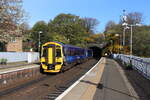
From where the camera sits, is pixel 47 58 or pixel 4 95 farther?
pixel 47 58

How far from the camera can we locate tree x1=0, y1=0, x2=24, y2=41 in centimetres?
2439

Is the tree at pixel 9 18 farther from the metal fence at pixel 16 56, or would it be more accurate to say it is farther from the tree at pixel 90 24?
the tree at pixel 90 24

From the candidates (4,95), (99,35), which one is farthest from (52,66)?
(99,35)

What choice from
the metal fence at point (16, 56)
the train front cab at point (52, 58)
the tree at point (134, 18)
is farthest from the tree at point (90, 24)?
the train front cab at point (52, 58)

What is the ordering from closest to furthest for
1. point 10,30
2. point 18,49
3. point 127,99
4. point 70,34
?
point 127,99
point 10,30
point 18,49
point 70,34

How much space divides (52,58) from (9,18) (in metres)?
8.91

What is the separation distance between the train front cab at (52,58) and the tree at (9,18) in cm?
733

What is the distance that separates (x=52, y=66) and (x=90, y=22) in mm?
88337

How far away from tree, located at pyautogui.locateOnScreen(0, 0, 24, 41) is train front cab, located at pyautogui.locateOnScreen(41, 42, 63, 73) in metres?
7.33

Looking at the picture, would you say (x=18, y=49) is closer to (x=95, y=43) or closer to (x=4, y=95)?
(x=4, y=95)

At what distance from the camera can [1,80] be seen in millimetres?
12641

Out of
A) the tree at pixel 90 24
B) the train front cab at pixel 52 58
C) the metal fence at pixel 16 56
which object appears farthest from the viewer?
the tree at pixel 90 24

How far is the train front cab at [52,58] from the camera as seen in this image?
19.2m

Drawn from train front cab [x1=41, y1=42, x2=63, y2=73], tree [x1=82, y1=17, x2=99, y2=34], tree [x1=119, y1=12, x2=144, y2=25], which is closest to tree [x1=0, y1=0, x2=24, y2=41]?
train front cab [x1=41, y1=42, x2=63, y2=73]
